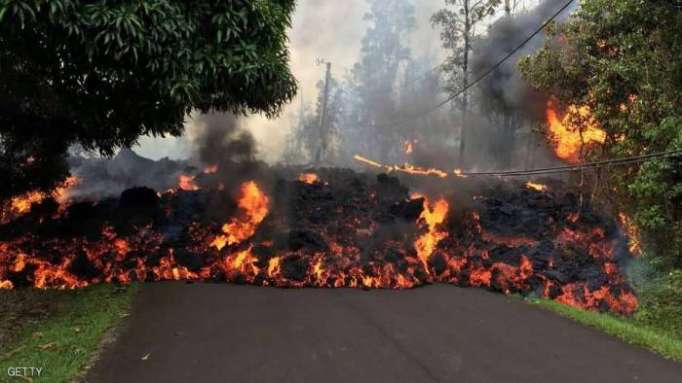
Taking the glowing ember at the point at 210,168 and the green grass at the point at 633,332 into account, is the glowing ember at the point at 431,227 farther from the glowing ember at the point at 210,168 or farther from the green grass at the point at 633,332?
the glowing ember at the point at 210,168

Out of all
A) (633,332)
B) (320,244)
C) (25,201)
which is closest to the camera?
(633,332)

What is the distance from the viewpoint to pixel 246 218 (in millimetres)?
15531

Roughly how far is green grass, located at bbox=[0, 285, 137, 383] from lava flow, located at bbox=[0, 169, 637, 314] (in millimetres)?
1203

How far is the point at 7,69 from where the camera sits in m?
8.78

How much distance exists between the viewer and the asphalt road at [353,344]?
6.63m

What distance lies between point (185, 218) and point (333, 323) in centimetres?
847

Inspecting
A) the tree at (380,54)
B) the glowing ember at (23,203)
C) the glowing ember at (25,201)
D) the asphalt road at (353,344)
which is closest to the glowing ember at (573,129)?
the asphalt road at (353,344)

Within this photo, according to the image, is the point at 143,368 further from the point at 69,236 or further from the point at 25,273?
the point at 69,236

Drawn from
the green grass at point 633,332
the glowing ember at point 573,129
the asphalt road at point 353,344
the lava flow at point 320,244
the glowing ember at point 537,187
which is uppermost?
the glowing ember at point 573,129

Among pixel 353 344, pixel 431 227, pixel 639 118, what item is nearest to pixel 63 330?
pixel 353 344

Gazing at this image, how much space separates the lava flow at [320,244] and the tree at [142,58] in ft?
11.5

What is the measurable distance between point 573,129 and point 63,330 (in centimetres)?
1405

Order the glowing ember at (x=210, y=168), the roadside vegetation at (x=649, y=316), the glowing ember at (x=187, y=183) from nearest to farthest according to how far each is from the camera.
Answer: the roadside vegetation at (x=649, y=316) → the glowing ember at (x=187, y=183) → the glowing ember at (x=210, y=168)

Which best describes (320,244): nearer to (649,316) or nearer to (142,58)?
(142,58)
